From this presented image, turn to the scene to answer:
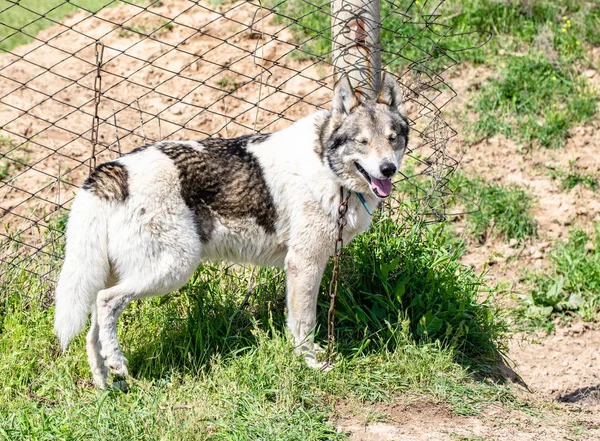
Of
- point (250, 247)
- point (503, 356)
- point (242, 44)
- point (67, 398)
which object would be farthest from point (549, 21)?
point (67, 398)

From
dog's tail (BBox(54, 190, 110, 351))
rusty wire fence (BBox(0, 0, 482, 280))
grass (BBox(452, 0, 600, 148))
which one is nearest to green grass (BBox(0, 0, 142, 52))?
rusty wire fence (BBox(0, 0, 482, 280))

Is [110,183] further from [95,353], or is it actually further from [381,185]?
[381,185]

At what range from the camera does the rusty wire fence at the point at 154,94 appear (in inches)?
235

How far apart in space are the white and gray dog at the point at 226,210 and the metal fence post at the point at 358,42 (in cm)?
38

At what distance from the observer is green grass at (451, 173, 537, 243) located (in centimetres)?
712

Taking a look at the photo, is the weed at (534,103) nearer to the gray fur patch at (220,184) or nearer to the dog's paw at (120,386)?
the gray fur patch at (220,184)

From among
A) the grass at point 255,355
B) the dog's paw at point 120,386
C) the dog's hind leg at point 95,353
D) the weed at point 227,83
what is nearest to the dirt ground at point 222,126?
the weed at point 227,83

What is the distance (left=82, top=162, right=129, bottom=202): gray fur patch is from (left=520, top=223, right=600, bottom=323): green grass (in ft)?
11.6

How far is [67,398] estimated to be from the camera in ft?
14.9

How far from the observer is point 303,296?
4918 millimetres

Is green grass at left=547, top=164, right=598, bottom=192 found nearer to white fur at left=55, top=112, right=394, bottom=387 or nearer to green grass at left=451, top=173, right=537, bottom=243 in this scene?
green grass at left=451, top=173, right=537, bottom=243

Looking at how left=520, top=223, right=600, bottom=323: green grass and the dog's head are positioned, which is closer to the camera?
the dog's head

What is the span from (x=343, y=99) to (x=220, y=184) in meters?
0.87

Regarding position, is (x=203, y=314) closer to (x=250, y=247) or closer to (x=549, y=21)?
(x=250, y=247)
